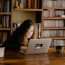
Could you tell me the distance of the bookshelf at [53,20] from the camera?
4.03 metres

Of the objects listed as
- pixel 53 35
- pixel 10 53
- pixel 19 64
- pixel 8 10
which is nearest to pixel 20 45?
pixel 10 53

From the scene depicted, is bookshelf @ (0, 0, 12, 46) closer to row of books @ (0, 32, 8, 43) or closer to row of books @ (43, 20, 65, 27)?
row of books @ (0, 32, 8, 43)

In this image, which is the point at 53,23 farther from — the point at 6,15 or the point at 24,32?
the point at 24,32

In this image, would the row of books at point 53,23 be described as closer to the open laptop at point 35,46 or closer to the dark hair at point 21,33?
the dark hair at point 21,33

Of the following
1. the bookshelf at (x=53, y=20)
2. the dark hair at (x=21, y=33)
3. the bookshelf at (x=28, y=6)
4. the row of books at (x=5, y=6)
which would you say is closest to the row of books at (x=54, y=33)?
the bookshelf at (x=53, y=20)

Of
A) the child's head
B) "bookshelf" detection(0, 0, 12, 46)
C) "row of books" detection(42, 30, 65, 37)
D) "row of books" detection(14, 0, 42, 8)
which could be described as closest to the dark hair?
the child's head

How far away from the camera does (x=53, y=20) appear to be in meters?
4.12

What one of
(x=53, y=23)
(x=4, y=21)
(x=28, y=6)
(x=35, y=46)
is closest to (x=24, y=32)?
(x=35, y=46)

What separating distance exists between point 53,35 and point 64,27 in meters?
0.29

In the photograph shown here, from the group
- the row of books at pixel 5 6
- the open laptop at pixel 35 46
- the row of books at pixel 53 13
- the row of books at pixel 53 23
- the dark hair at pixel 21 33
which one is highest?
the row of books at pixel 5 6

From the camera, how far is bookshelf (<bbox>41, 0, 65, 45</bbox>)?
13.2ft

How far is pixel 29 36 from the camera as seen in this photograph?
10.3ft

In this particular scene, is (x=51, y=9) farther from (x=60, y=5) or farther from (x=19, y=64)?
(x=19, y=64)

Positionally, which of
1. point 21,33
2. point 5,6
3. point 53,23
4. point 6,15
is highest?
point 5,6
